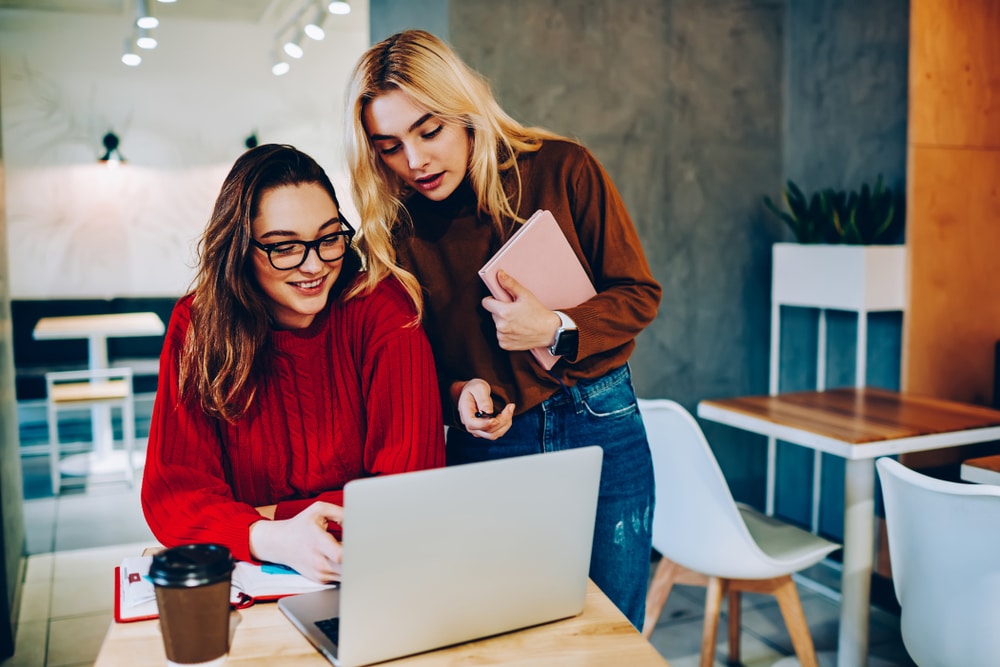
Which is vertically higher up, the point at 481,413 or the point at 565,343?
the point at 565,343

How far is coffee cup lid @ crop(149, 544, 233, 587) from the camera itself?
89 centimetres

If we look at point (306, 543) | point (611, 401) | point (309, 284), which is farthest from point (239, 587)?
point (611, 401)

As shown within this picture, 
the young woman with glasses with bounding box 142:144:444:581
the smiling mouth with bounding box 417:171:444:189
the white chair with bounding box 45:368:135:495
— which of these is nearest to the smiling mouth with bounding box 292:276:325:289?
the young woman with glasses with bounding box 142:144:444:581

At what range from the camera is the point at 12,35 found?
3.04 m

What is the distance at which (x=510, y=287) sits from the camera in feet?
4.73

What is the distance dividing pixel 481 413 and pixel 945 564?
3.06ft

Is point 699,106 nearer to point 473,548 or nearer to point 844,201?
point 844,201

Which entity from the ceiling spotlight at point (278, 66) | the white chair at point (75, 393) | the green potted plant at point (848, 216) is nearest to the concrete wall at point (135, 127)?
the ceiling spotlight at point (278, 66)

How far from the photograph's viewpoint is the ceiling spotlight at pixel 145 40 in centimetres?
320

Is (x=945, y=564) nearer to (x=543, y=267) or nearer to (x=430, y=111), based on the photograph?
(x=543, y=267)

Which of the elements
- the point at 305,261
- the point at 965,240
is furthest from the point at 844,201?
the point at 305,261

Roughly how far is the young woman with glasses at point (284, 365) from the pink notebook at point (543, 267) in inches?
6.7

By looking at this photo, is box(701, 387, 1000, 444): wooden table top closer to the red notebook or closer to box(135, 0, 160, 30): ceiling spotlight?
the red notebook

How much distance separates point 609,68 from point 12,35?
82.4 inches
